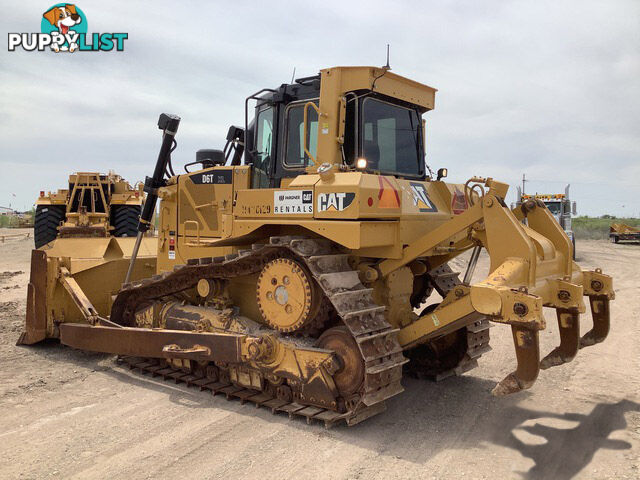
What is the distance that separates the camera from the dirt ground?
4.06 m

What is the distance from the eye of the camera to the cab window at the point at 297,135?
17.9 feet

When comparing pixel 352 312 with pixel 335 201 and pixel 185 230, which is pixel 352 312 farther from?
pixel 185 230

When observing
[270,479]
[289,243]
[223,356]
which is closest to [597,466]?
[270,479]

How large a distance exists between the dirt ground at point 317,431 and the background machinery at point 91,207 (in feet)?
30.0

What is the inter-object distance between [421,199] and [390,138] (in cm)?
81

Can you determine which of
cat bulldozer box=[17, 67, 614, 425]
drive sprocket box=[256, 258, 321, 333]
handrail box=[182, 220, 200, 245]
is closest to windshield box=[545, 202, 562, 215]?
cat bulldozer box=[17, 67, 614, 425]

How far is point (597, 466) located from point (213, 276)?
4057mm

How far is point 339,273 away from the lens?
4.84m

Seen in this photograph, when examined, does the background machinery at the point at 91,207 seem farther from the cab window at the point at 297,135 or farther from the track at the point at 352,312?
the track at the point at 352,312

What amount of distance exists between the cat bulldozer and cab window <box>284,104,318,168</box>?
2 cm

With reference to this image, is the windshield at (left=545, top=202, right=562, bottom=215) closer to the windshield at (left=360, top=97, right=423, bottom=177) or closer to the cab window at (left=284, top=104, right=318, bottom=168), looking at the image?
the windshield at (left=360, top=97, right=423, bottom=177)

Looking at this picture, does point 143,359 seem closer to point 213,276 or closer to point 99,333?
point 99,333

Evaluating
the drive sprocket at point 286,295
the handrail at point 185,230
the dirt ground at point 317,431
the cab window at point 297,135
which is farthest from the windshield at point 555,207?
the drive sprocket at point 286,295

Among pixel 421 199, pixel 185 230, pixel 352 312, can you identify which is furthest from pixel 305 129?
pixel 185 230
